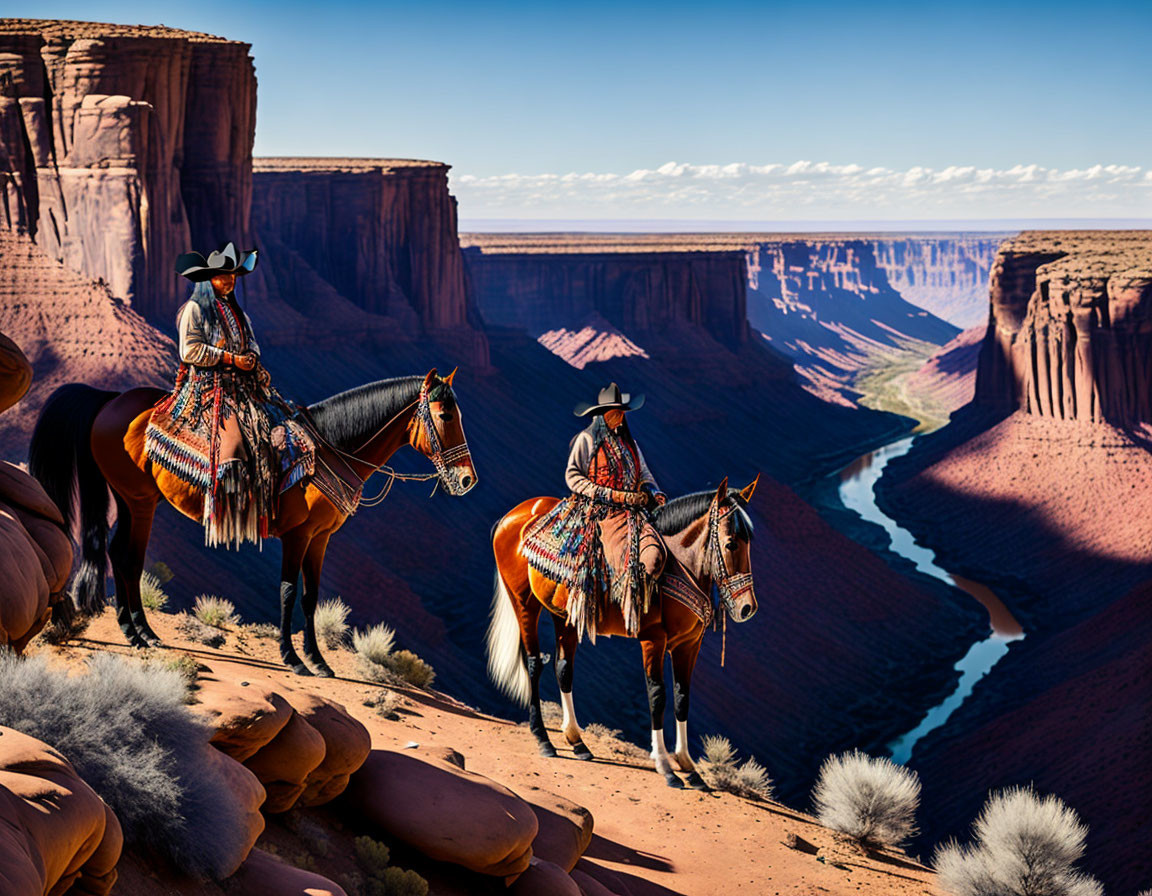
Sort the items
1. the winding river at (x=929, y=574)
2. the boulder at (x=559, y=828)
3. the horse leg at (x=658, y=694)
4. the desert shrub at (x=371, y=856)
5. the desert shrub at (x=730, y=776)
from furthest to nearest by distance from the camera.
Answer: the winding river at (x=929, y=574), the desert shrub at (x=730, y=776), the horse leg at (x=658, y=694), the boulder at (x=559, y=828), the desert shrub at (x=371, y=856)

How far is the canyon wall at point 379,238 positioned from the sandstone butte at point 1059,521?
27.3 metres

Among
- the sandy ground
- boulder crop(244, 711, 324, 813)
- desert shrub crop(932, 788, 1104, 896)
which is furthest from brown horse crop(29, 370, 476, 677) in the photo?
desert shrub crop(932, 788, 1104, 896)

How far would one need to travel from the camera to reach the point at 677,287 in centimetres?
9456

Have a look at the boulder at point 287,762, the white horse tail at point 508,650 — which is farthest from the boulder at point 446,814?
the white horse tail at point 508,650

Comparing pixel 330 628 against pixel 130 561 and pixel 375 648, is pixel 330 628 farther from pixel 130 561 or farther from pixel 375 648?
pixel 130 561

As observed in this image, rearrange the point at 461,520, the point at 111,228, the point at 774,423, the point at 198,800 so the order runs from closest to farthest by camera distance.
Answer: the point at 198,800, the point at 111,228, the point at 461,520, the point at 774,423

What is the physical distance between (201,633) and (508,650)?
11.7ft

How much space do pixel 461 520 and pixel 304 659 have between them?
29.9 m

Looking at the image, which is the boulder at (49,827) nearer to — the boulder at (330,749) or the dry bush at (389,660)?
the boulder at (330,749)

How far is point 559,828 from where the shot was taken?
10.4m

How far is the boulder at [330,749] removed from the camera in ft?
30.0

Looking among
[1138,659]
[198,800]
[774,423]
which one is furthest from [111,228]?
[774,423]

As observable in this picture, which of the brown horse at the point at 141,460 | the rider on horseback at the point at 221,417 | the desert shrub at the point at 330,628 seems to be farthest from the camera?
the desert shrub at the point at 330,628

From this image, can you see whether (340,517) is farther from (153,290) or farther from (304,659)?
(153,290)
